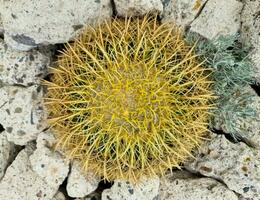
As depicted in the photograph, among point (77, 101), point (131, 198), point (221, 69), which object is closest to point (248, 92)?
point (221, 69)

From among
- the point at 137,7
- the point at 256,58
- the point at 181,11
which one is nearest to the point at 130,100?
the point at 137,7

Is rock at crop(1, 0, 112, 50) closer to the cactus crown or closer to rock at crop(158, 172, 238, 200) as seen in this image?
the cactus crown

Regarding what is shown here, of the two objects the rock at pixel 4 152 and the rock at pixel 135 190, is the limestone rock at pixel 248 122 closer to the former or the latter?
the rock at pixel 135 190

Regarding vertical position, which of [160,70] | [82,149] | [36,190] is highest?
[160,70]

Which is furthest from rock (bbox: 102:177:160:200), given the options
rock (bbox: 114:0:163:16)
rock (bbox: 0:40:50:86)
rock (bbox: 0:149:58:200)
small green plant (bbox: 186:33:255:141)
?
rock (bbox: 114:0:163:16)

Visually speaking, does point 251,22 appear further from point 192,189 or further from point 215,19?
point 192,189

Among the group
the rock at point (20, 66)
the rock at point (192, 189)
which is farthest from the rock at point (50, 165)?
the rock at point (192, 189)

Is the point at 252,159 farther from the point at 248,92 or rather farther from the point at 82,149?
the point at 82,149
